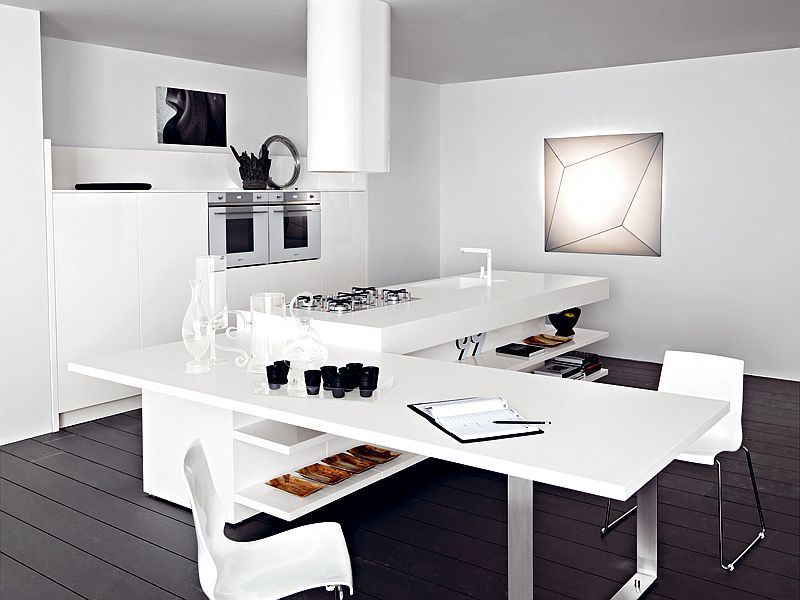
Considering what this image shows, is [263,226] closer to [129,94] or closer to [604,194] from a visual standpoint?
[129,94]

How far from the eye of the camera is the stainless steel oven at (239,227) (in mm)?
5344

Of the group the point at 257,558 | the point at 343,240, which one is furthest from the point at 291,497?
the point at 343,240

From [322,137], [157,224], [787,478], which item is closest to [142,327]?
[157,224]

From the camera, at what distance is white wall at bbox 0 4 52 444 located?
171 inches

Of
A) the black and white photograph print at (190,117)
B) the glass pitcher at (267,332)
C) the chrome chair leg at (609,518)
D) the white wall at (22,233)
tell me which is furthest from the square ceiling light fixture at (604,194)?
the glass pitcher at (267,332)

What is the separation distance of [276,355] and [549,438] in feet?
3.72

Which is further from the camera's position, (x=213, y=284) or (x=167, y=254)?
(x=167, y=254)

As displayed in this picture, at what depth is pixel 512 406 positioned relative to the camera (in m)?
2.53

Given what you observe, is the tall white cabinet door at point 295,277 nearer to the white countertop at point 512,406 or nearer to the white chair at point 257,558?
the white countertop at point 512,406

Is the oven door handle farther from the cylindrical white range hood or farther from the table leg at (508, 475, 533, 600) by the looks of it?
the table leg at (508, 475, 533, 600)

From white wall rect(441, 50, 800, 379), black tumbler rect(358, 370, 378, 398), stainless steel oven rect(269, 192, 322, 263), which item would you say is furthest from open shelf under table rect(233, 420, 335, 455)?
white wall rect(441, 50, 800, 379)

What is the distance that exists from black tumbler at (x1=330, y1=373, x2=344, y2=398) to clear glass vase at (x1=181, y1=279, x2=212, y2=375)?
24.6 inches

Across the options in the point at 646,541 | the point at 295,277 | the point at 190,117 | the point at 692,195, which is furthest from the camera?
the point at 692,195

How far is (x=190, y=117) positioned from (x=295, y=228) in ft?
3.59
